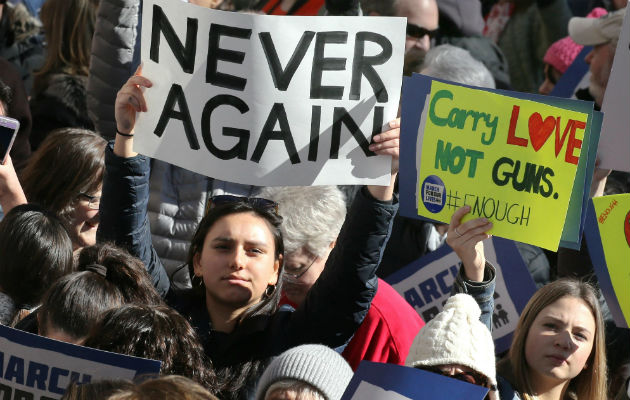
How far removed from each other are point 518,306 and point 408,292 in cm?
48

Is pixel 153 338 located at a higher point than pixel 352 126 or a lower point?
lower

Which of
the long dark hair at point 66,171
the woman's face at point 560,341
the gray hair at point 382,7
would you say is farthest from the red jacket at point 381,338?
the gray hair at point 382,7

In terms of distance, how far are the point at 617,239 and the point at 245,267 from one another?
4.11ft

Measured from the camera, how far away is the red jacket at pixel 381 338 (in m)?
3.92

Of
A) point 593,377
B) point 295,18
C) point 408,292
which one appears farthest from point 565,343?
point 295,18

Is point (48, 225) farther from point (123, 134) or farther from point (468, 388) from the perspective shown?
point (468, 388)

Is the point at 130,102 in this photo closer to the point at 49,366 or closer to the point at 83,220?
the point at 83,220

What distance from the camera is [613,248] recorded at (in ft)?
12.7

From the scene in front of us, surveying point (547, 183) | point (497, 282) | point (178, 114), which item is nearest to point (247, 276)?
point (178, 114)

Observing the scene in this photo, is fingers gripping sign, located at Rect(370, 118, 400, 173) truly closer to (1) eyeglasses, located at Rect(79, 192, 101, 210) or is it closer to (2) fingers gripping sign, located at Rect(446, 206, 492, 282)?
(2) fingers gripping sign, located at Rect(446, 206, 492, 282)

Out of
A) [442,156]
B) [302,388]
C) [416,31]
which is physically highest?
[416,31]

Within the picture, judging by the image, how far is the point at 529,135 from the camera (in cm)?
355

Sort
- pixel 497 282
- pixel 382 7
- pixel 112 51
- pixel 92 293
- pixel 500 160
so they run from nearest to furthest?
pixel 92 293
pixel 500 160
pixel 497 282
pixel 112 51
pixel 382 7

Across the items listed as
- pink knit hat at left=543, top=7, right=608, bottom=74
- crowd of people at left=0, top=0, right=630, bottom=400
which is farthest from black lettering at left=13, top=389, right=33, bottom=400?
pink knit hat at left=543, top=7, right=608, bottom=74
